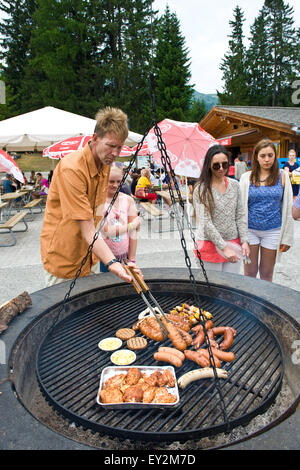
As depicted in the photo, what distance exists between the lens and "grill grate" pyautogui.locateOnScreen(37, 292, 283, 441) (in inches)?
55.0

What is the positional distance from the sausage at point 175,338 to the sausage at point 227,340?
0.24 metres

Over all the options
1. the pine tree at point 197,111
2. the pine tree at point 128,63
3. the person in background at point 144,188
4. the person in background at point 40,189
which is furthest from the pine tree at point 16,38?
the person in background at point 144,188

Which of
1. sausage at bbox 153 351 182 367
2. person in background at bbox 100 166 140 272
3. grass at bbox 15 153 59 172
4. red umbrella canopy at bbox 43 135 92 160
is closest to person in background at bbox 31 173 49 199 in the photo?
red umbrella canopy at bbox 43 135 92 160

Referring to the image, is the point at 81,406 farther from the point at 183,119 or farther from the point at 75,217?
the point at 183,119

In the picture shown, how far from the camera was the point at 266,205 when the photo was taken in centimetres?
326

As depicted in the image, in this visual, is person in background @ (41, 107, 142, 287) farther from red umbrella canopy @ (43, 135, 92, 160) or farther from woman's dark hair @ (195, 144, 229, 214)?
red umbrella canopy @ (43, 135, 92, 160)

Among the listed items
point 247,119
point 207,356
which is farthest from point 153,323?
point 247,119

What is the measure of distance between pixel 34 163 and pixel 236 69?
24929 millimetres

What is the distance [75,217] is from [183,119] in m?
30.5

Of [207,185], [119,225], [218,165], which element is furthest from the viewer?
[119,225]

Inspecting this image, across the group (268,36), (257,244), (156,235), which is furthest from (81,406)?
(268,36)

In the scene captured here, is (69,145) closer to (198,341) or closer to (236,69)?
(198,341)

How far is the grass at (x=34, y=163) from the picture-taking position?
32.2 m

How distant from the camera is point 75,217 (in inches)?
79.6
